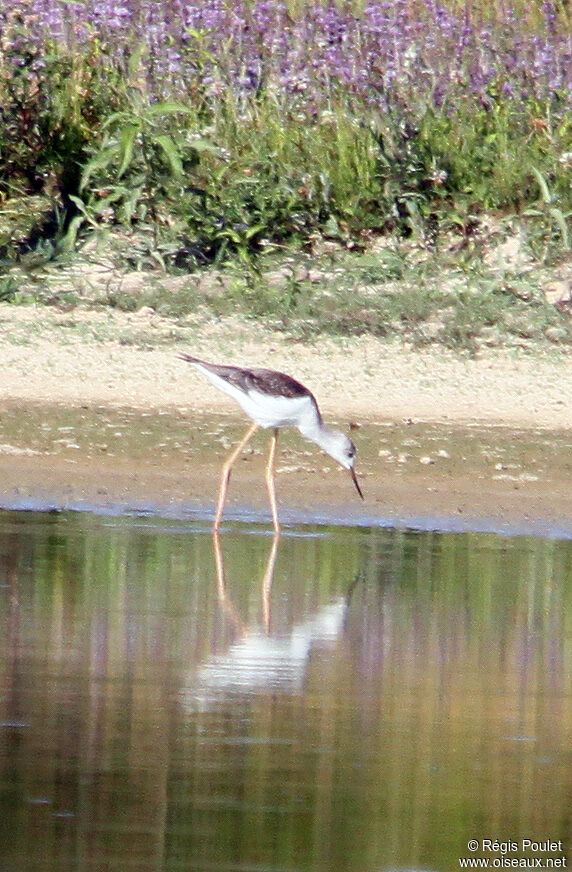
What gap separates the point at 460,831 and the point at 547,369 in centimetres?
631

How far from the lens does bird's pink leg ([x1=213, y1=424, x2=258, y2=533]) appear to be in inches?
305

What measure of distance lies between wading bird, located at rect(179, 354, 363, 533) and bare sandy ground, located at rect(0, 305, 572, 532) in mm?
224

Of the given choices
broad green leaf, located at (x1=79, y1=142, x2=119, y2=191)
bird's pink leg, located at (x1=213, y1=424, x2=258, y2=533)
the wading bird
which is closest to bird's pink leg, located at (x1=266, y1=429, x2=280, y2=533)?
the wading bird

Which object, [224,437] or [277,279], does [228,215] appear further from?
[224,437]

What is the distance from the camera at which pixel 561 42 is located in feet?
41.8

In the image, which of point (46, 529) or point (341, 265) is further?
point (341, 265)

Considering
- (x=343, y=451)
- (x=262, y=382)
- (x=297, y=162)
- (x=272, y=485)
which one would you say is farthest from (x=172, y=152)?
(x=272, y=485)

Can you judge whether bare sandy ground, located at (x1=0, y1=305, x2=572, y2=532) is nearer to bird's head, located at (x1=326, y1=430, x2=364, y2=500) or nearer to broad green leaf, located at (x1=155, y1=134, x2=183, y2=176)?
bird's head, located at (x1=326, y1=430, x2=364, y2=500)

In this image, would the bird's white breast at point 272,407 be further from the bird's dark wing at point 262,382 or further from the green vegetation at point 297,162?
the green vegetation at point 297,162

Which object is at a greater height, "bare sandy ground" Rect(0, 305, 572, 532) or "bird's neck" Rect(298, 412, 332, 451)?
"bird's neck" Rect(298, 412, 332, 451)

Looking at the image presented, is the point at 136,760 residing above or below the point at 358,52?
above

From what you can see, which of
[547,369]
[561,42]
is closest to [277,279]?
[547,369]

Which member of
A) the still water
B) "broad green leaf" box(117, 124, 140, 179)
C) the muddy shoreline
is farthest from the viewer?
"broad green leaf" box(117, 124, 140, 179)

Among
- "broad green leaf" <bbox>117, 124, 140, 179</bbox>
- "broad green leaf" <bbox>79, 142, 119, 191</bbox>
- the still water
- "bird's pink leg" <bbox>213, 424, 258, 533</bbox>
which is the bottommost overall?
"bird's pink leg" <bbox>213, 424, 258, 533</bbox>
